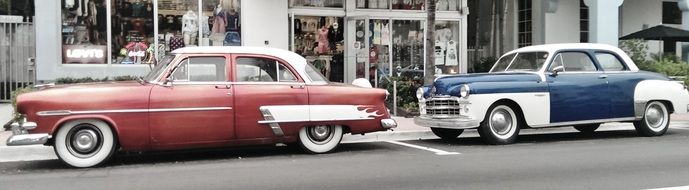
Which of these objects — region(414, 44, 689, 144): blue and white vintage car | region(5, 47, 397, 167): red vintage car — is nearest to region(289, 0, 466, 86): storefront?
region(414, 44, 689, 144): blue and white vintage car

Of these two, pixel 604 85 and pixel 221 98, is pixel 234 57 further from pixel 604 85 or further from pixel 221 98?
pixel 604 85

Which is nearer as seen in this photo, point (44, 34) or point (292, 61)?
point (292, 61)

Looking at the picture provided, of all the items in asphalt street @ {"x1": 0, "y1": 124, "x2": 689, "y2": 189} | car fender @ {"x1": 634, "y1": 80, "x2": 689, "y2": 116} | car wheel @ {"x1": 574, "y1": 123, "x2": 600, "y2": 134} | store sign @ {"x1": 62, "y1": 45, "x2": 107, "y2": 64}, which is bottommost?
asphalt street @ {"x1": 0, "y1": 124, "x2": 689, "y2": 189}

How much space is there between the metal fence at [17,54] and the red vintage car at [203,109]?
7.92m

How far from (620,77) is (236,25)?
9.44 metres

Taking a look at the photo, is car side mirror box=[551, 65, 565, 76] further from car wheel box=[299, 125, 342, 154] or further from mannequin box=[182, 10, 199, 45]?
mannequin box=[182, 10, 199, 45]

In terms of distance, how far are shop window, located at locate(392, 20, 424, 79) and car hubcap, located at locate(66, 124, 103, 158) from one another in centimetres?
1133

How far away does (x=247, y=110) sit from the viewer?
9.08 metres

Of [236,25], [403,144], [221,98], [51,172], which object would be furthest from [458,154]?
[236,25]

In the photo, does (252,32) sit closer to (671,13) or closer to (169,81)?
(169,81)

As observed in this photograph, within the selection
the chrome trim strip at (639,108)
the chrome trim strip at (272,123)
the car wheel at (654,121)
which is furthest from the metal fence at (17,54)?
the car wheel at (654,121)

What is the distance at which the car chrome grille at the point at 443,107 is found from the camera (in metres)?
10.5

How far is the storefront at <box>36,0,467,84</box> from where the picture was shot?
15.4 m

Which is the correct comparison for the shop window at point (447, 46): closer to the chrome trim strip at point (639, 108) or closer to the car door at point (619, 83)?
the car door at point (619, 83)
